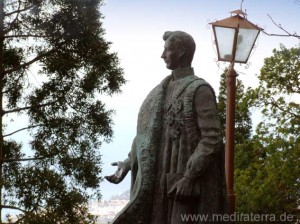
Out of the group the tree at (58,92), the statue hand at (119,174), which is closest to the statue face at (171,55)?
the statue hand at (119,174)

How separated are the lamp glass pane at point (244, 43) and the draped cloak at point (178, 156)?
300 centimetres

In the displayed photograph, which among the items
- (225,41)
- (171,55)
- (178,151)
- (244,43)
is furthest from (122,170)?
(244,43)

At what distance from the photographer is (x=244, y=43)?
1036 centimetres

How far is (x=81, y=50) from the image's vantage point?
2003cm

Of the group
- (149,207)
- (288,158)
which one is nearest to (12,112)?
(288,158)

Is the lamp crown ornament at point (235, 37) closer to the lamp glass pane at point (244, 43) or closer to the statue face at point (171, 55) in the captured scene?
the lamp glass pane at point (244, 43)

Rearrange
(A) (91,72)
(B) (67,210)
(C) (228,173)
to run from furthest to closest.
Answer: (A) (91,72)
(B) (67,210)
(C) (228,173)

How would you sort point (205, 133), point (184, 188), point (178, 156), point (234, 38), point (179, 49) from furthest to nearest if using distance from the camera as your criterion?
point (234, 38) < point (179, 49) < point (178, 156) < point (205, 133) < point (184, 188)

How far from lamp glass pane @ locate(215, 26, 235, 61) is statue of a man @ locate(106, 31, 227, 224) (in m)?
2.90

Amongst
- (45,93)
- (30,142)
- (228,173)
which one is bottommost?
(228,173)

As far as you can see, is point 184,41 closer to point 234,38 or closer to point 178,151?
point 178,151

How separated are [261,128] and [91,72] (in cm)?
849

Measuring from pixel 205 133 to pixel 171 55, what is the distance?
905 millimetres

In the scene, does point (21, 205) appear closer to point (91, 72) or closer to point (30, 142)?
point (30, 142)
